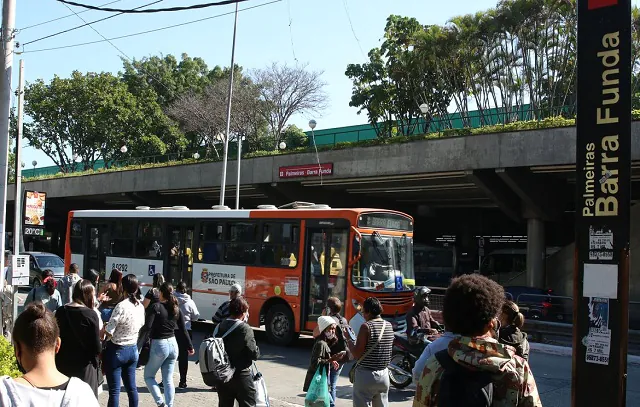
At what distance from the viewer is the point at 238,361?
246 inches

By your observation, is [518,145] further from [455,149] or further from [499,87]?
[499,87]

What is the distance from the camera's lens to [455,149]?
25906mm

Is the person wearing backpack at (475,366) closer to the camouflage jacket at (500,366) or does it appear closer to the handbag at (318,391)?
the camouflage jacket at (500,366)

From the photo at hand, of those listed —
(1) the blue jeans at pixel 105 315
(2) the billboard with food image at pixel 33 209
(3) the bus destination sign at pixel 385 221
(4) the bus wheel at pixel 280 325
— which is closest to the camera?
(1) the blue jeans at pixel 105 315

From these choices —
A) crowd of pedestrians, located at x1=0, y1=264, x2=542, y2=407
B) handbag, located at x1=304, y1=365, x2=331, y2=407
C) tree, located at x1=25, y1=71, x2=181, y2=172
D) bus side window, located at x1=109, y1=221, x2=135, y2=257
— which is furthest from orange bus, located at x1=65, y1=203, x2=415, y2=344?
tree, located at x1=25, y1=71, x2=181, y2=172

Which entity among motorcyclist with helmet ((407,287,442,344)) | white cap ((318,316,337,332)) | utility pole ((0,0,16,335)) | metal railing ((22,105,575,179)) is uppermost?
metal railing ((22,105,575,179))

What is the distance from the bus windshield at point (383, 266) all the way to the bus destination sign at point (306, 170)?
14455 mm

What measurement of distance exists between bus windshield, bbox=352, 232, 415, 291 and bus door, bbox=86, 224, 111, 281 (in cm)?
927

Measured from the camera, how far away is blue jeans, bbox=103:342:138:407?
753 centimetres

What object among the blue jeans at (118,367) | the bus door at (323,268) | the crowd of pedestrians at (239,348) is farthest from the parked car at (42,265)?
the blue jeans at (118,367)

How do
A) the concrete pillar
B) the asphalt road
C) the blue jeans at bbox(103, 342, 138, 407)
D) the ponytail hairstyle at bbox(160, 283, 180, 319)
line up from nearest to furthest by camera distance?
the blue jeans at bbox(103, 342, 138, 407), the ponytail hairstyle at bbox(160, 283, 180, 319), the asphalt road, the concrete pillar

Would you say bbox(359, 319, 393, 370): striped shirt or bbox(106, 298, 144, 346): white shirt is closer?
bbox(359, 319, 393, 370): striped shirt

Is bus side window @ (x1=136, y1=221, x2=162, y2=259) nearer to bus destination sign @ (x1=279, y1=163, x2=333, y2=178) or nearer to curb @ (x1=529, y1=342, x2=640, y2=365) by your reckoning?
curb @ (x1=529, y1=342, x2=640, y2=365)

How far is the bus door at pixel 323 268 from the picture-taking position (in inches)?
590
